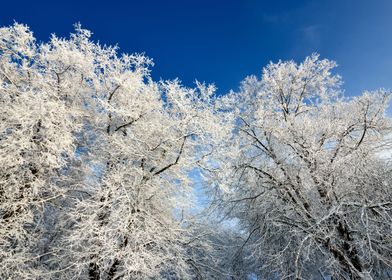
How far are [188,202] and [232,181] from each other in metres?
1.85

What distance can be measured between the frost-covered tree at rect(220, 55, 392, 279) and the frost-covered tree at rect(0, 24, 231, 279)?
1.96m

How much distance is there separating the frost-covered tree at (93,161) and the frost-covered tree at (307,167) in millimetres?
1960

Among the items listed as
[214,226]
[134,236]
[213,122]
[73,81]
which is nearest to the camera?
[134,236]

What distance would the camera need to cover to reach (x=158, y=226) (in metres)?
7.87

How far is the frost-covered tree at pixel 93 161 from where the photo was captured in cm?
696

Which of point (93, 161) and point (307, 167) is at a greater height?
point (307, 167)

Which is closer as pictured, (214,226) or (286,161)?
(286,161)

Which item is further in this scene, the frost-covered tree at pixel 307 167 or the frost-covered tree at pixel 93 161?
the frost-covered tree at pixel 93 161

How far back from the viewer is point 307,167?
7742 mm

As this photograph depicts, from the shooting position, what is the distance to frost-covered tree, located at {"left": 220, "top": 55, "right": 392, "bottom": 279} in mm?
6219

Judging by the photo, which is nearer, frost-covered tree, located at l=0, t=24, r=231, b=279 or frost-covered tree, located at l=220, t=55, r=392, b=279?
frost-covered tree, located at l=220, t=55, r=392, b=279

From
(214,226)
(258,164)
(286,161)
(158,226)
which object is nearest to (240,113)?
(258,164)

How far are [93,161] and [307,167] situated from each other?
6296 mm

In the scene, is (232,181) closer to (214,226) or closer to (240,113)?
(240,113)
